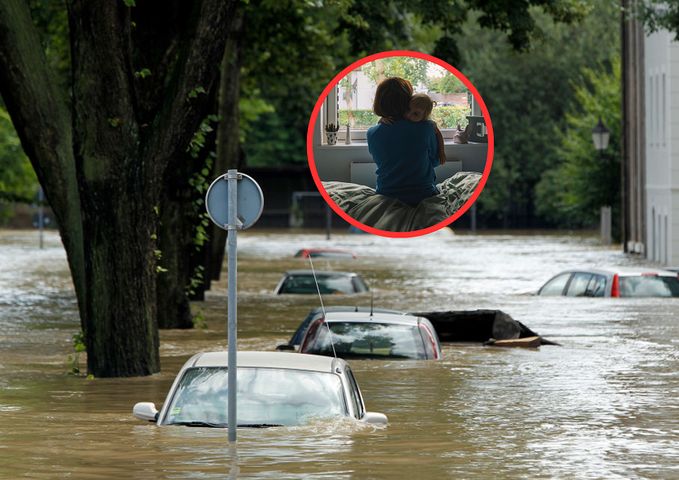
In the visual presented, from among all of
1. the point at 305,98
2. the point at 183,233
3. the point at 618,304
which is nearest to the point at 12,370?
the point at 183,233

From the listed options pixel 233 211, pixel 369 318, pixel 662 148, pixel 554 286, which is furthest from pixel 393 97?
pixel 662 148

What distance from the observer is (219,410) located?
13141 mm

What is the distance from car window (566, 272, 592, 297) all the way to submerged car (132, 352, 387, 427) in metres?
20.5

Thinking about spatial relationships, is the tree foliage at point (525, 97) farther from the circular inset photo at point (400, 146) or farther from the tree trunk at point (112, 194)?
the circular inset photo at point (400, 146)

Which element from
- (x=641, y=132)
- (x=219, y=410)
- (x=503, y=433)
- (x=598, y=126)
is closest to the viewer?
(x=219, y=410)

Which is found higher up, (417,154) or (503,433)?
(417,154)

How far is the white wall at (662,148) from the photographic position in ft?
163

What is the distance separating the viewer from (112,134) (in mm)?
19266

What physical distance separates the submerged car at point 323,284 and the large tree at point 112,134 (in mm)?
19492

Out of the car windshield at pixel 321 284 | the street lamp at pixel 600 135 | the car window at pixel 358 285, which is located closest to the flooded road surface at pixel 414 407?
the car windshield at pixel 321 284

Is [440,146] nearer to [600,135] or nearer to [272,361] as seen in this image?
[272,361]

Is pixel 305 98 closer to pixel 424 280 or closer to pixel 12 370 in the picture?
pixel 424 280

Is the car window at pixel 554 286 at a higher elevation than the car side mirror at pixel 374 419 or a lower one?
lower

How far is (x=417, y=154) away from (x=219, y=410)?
3.14 metres
